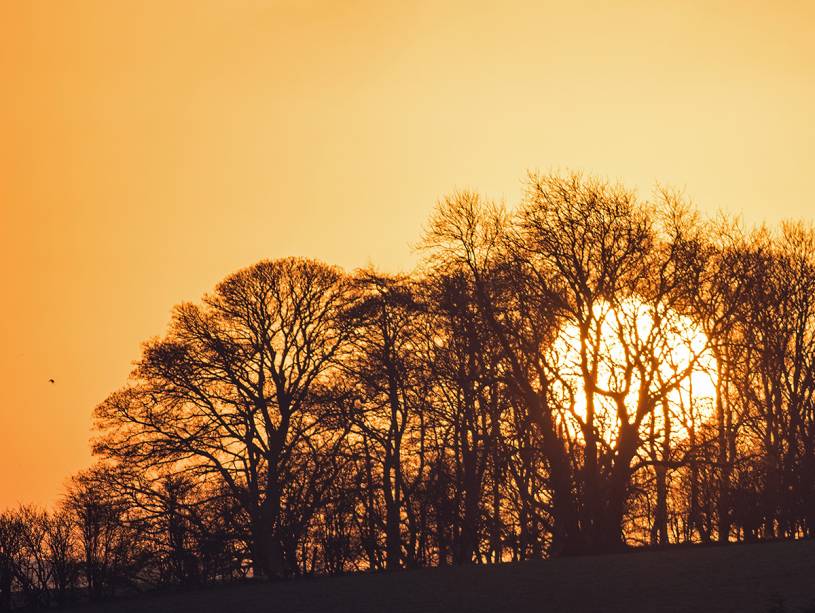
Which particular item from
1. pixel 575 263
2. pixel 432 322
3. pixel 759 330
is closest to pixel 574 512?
pixel 575 263

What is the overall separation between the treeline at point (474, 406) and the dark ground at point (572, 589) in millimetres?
7622

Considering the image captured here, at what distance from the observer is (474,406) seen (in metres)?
51.6

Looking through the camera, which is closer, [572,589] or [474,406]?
[572,589]

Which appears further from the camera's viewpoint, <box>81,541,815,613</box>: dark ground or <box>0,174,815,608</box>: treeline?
<box>0,174,815,608</box>: treeline

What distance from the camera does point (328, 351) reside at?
53281 millimetres

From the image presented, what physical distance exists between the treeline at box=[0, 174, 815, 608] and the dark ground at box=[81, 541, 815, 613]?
762cm

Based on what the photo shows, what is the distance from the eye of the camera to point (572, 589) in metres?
28.8

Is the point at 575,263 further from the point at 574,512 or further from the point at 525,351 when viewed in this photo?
the point at 574,512

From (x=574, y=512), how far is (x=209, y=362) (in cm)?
1890

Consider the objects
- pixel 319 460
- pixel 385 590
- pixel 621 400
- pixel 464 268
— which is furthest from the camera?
pixel 319 460

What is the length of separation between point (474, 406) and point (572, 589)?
75.4 ft

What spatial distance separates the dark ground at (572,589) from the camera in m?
25.6

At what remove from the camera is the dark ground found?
25562mm

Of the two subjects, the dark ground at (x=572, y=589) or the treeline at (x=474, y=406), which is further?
the treeline at (x=474, y=406)
